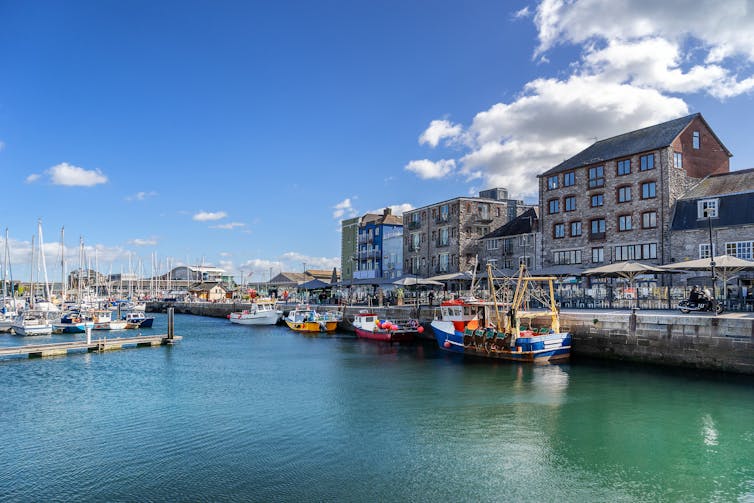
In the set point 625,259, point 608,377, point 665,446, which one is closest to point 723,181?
point 625,259

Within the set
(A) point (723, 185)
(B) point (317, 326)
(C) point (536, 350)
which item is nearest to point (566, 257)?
(A) point (723, 185)

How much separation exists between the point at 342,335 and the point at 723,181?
37.8m

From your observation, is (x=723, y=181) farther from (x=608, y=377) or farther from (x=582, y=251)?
(x=608, y=377)

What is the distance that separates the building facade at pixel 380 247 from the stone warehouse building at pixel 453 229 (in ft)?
14.0

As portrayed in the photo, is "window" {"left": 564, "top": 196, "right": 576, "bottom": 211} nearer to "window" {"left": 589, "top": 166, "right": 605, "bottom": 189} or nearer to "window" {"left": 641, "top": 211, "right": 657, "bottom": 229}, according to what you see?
"window" {"left": 589, "top": 166, "right": 605, "bottom": 189}

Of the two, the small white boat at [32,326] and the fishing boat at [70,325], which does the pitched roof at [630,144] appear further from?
the small white boat at [32,326]

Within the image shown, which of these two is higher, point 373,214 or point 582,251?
point 373,214

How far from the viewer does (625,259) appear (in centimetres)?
4909

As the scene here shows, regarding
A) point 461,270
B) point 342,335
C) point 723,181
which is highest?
point 723,181

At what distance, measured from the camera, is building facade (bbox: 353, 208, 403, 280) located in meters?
84.2

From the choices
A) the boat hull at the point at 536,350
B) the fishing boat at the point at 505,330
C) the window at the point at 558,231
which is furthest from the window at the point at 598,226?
the boat hull at the point at 536,350

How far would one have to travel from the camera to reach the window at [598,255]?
5119 centimetres

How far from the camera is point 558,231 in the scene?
56.3 metres

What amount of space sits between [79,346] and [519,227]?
45.3 metres
